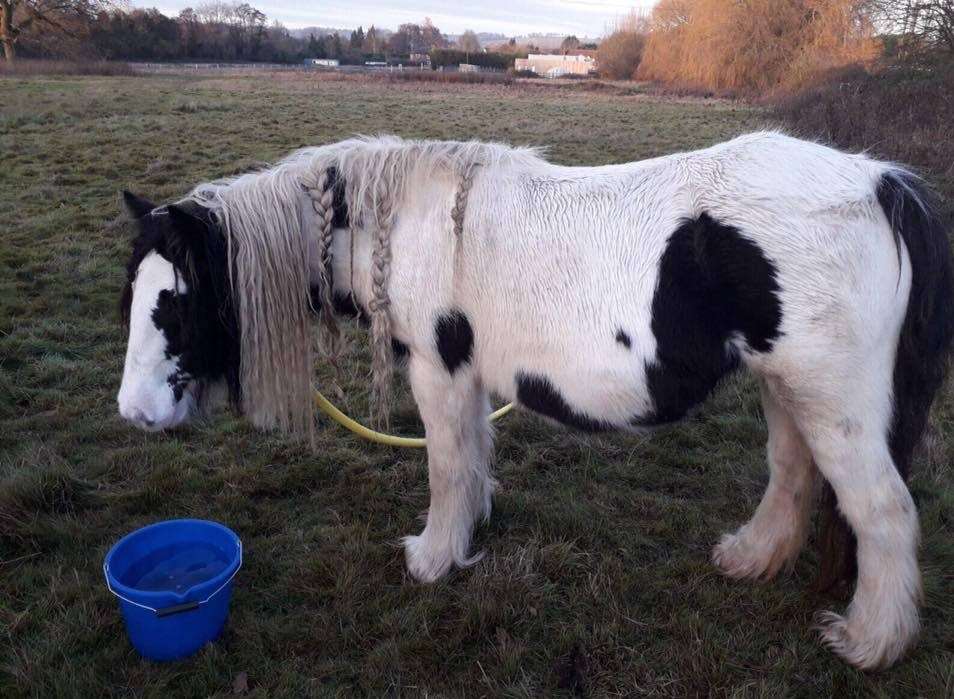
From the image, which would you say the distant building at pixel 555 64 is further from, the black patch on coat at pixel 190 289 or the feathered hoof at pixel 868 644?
the feathered hoof at pixel 868 644

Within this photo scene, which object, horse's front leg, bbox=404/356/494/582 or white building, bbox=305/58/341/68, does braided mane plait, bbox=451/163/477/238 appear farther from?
white building, bbox=305/58/341/68

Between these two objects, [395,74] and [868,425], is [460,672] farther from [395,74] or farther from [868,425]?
[395,74]

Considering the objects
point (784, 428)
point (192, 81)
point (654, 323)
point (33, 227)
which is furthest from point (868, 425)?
point (192, 81)

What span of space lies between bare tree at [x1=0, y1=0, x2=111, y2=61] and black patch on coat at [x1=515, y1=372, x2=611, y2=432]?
39.2 m

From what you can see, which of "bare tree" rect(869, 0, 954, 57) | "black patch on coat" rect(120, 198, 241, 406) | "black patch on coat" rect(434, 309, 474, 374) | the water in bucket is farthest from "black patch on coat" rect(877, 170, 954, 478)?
"bare tree" rect(869, 0, 954, 57)

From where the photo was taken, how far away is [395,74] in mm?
38250

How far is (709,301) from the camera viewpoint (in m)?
2.05

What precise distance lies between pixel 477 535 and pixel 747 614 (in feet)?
3.89

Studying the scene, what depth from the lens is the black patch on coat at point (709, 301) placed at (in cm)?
201

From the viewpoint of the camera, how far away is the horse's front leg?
2578mm

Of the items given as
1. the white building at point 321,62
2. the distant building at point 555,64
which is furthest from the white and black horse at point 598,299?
the distant building at point 555,64

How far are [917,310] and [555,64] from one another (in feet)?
229

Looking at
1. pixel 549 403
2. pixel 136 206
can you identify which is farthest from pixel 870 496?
pixel 136 206

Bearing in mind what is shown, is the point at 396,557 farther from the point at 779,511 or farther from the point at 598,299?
the point at 779,511
